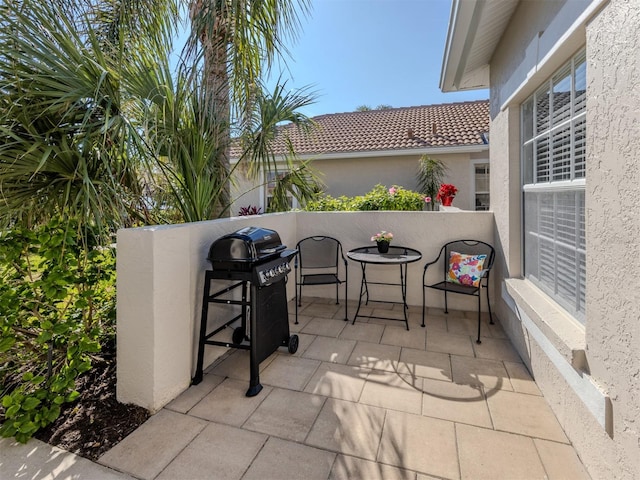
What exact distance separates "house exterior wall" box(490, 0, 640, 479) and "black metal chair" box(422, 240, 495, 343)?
1260mm

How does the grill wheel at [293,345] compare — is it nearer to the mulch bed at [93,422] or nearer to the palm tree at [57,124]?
the mulch bed at [93,422]

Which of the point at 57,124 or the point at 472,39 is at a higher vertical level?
the point at 472,39

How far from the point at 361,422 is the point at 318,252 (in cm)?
301

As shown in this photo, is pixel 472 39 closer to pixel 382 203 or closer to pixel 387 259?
pixel 382 203

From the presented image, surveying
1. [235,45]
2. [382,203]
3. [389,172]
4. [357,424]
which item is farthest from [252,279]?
[389,172]

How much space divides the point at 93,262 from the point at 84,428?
130 cm

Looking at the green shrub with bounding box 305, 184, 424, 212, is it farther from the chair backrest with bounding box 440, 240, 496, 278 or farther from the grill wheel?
the grill wheel

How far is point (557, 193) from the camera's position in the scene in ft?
9.15

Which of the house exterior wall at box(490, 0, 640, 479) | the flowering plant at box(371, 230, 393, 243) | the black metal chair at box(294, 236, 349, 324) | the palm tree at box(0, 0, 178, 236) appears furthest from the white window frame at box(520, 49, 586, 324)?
the palm tree at box(0, 0, 178, 236)

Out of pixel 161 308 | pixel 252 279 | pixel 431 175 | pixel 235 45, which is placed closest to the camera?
pixel 161 308

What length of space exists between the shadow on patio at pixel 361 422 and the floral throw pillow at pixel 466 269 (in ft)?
2.92

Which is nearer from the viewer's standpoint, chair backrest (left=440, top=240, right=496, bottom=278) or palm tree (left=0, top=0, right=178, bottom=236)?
palm tree (left=0, top=0, right=178, bottom=236)

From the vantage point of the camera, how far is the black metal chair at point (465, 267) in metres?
4.05

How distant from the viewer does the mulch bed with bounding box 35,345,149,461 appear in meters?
2.13
